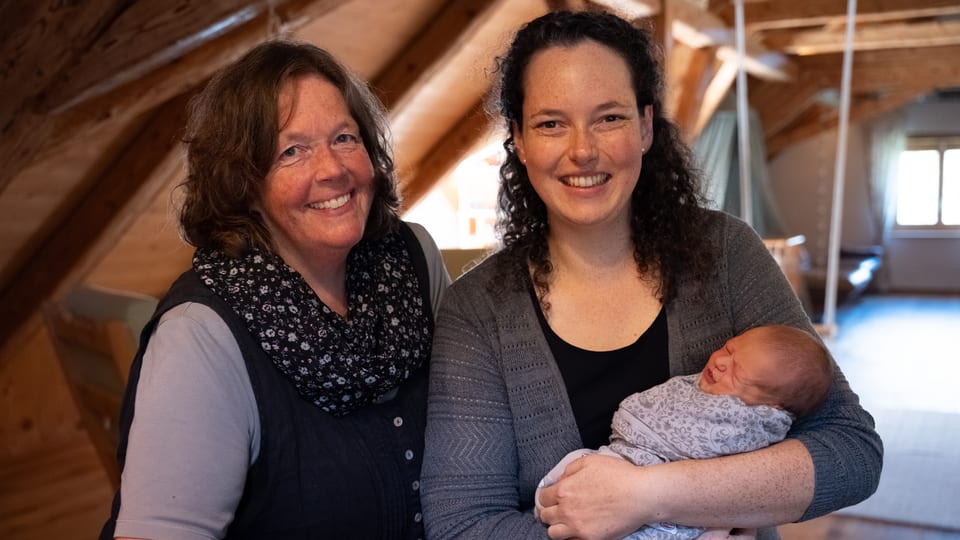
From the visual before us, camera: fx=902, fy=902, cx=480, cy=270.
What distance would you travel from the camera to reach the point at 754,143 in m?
7.98

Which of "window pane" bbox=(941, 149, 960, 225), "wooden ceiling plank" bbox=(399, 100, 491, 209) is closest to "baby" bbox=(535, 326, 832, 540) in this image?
"wooden ceiling plank" bbox=(399, 100, 491, 209)

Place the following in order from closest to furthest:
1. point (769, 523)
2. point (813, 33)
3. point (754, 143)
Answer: point (769, 523) → point (813, 33) → point (754, 143)

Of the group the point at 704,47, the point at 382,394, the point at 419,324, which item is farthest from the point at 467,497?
the point at 704,47

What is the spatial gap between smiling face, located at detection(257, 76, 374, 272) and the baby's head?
60 cm

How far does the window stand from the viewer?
9758mm

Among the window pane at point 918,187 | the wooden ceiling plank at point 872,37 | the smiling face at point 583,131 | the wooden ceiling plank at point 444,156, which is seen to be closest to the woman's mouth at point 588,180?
the smiling face at point 583,131

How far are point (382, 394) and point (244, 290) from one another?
0.95 ft

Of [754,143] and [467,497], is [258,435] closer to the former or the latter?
[467,497]

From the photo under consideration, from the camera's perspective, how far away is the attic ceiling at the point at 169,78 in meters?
2.49

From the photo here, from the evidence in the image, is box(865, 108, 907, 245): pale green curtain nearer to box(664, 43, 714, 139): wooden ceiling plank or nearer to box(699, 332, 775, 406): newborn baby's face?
box(664, 43, 714, 139): wooden ceiling plank

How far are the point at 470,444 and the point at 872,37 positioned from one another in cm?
623

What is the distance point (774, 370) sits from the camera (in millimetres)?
1288

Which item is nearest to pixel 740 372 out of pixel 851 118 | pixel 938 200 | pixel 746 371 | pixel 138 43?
pixel 746 371

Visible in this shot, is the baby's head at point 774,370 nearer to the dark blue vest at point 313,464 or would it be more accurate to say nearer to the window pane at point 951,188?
the dark blue vest at point 313,464
